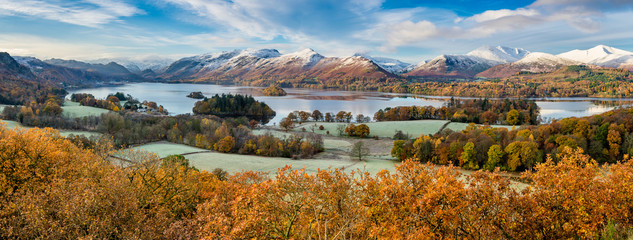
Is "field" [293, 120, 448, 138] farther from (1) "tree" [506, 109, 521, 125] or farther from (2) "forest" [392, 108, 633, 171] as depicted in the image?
(2) "forest" [392, 108, 633, 171]

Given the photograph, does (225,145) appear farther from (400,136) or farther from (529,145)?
(529,145)

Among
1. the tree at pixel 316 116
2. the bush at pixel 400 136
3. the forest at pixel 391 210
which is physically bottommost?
the bush at pixel 400 136

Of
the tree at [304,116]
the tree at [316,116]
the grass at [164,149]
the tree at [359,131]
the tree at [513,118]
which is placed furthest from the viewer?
the tree at [316,116]

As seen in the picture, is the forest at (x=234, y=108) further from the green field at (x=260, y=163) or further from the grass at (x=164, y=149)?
the green field at (x=260, y=163)

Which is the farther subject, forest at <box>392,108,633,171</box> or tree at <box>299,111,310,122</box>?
tree at <box>299,111,310,122</box>

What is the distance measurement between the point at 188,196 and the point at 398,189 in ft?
37.6

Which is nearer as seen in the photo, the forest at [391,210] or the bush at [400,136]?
the forest at [391,210]

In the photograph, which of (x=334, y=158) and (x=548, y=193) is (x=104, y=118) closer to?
(x=334, y=158)

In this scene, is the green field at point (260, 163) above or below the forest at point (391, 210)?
below

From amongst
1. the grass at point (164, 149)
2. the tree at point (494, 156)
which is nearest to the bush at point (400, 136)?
the tree at point (494, 156)

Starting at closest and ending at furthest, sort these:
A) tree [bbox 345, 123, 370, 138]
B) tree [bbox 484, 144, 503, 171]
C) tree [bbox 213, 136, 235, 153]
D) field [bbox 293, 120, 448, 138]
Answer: tree [bbox 484, 144, 503, 171] < tree [bbox 213, 136, 235, 153] < tree [bbox 345, 123, 370, 138] < field [bbox 293, 120, 448, 138]

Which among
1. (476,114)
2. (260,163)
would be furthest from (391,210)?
(476,114)

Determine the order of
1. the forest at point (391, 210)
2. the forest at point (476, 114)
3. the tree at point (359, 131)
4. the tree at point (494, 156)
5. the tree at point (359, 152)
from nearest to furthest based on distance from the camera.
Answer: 1. the forest at point (391, 210)
2. the tree at point (494, 156)
3. the tree at point (359, 152)
4. the tree at point (359, 131)
5. the forest at point (476, 114)

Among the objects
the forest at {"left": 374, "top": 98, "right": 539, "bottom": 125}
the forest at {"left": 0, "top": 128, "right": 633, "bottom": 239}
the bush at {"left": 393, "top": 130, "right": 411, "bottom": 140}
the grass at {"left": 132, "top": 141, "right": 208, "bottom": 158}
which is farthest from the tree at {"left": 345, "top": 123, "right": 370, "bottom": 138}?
the forest at {"left": 0, "top": 128, "right": 633, "bottom": 239}
